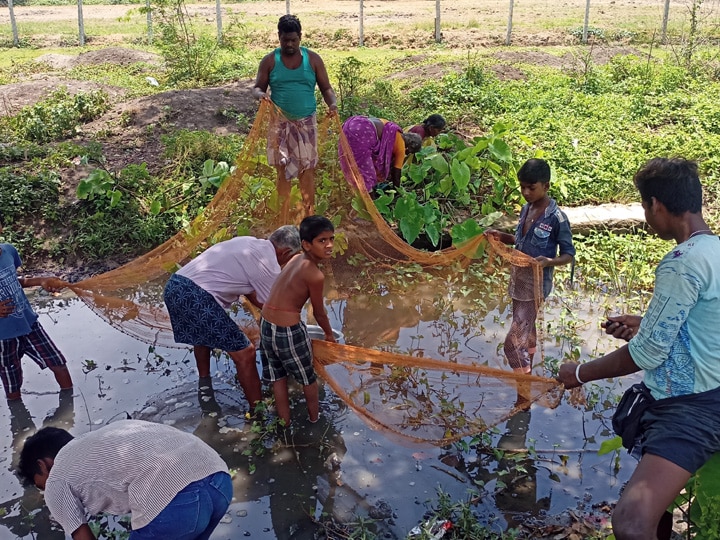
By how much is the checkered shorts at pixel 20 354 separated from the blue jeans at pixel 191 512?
7.11ft

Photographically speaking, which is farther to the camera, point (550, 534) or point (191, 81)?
point (191, 81)

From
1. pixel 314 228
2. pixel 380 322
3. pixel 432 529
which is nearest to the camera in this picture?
pixel 432 529

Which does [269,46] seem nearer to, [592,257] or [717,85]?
[717,85]

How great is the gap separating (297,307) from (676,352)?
6.67 feet

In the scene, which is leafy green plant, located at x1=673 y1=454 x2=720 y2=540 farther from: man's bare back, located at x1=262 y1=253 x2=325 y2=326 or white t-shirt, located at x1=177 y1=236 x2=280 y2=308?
white t-shirt, located at x1=177 y1=236 x2=280 y2=308

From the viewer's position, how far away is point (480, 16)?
21.5 meters

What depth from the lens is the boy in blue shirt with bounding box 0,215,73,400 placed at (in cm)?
398

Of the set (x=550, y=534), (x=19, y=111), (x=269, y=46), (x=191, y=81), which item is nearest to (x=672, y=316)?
(x=550, y=534)

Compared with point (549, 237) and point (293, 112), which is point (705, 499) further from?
point (293, 112)

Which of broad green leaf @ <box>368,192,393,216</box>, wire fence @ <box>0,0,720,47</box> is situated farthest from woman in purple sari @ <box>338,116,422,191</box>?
wire fence @ <box>0,0,720,47</box>

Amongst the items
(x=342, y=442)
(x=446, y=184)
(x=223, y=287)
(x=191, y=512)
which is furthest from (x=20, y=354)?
(x=446, y=184)

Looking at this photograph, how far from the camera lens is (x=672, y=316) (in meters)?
2.20

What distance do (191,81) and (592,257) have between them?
8.09m

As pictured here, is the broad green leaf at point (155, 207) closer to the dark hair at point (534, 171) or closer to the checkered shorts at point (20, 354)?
the checkered shorts at point (20, 354)
